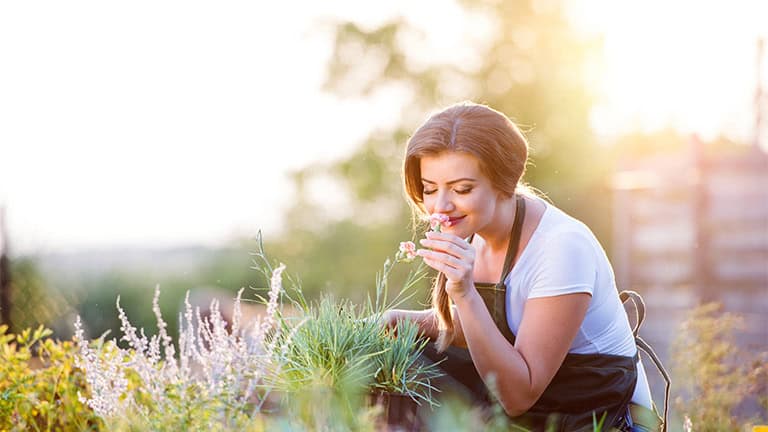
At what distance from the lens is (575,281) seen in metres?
2.80

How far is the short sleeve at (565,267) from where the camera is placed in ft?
9.16

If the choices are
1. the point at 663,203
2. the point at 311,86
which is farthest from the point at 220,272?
the point at 663,203

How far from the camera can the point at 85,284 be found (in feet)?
28.4

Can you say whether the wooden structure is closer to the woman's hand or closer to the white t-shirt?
the white t-shirt

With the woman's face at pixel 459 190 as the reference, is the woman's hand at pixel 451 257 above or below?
below

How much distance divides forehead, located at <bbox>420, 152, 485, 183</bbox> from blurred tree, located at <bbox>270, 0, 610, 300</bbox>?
28.9 feet

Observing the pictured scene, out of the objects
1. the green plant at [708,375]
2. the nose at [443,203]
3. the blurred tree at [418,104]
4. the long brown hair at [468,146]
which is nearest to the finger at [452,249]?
the nose at [443,203]

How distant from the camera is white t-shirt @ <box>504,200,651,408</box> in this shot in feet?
9.21

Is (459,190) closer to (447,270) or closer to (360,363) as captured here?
(447,270)

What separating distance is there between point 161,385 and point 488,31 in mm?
10139

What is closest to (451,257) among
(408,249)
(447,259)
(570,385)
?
(447,259)

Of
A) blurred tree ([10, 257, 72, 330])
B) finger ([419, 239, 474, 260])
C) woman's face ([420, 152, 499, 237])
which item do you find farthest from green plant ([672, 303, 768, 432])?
blurred tree ([10, 257, 72, 330])

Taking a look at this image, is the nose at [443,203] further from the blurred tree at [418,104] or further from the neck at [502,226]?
the blurred tree at [418,104]

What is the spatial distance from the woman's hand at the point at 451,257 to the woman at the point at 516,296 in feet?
0.04
